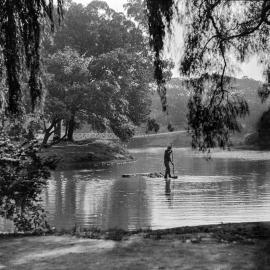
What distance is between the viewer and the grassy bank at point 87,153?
116 feet

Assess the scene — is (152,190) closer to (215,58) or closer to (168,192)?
(168,192)

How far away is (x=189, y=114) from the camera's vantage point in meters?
10.8

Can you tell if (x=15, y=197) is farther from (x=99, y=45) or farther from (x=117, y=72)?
(x=99, y=45)

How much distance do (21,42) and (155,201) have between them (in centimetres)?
883

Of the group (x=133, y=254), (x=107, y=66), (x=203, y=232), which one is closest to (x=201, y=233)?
(x=203, y=232)

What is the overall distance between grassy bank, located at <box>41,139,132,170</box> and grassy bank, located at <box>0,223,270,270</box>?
25247 millimetres

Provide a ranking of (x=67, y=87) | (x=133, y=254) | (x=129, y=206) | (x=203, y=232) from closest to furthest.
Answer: (x=133, y=254) → (x=203, y=232) → (x=129, y=206) → (x=67, y=87)

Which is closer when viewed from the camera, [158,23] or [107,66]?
[158,23]

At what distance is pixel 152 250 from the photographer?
7570 mm

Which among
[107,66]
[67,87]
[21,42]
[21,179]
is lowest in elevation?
[21,179]

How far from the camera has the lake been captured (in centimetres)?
1306

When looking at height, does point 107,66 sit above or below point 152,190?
above

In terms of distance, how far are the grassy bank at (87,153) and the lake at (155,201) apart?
26.7ft

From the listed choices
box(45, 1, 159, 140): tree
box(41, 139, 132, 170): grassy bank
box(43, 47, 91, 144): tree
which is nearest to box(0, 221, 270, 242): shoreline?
box(41, 139, 132, 170): grassy bank
